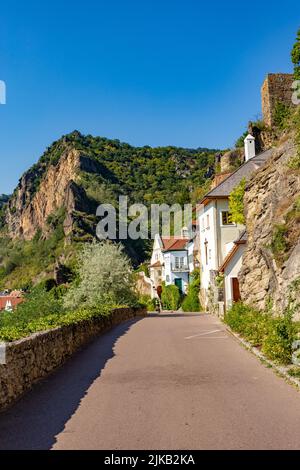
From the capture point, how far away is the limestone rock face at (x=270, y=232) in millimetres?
15430

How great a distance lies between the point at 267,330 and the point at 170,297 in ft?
164

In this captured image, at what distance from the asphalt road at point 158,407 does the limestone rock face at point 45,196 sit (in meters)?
101

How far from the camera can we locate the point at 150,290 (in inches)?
2847

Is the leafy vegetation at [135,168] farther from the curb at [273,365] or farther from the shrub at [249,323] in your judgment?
the curb at [273,365]

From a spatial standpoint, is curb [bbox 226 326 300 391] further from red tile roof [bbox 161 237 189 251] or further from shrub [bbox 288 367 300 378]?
red tile roof [bbox 161 237 189 251]

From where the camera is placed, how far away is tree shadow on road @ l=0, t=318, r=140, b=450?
6.99 metres

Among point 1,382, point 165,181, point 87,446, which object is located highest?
point 165,181

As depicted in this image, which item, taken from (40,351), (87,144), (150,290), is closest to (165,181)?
(87,144)

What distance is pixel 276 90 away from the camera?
2039 inches

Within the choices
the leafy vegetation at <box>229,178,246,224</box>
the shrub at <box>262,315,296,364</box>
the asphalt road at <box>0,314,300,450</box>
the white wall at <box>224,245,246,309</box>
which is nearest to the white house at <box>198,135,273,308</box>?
the leafy vegetation at <box>229,178,246,224</box>

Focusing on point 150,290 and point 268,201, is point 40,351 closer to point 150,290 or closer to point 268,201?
point 268,201

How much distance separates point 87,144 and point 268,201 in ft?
428

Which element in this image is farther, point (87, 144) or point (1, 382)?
point (87, 144)

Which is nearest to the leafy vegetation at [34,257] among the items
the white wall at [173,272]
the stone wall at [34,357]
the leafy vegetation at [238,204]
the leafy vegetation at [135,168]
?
the leafy vegetation at [135,168]
